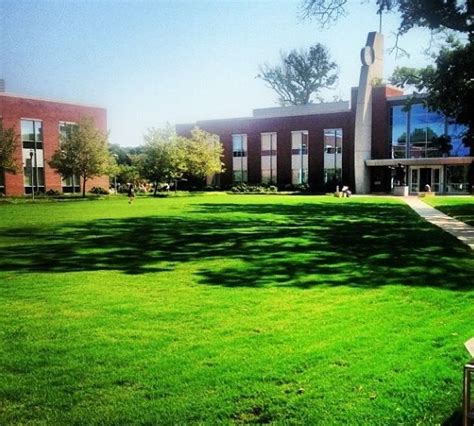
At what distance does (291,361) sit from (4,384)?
2.54 m

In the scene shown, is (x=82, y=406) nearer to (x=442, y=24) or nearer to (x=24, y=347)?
(x=24, y=347)

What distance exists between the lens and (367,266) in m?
9.60

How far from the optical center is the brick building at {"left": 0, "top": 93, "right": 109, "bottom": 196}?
1796 inches

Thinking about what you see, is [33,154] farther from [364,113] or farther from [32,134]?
[364,113]

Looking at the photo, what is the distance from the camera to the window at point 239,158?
60.1 m

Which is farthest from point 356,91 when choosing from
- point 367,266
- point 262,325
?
point 262,325

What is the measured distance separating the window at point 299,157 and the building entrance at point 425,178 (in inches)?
464

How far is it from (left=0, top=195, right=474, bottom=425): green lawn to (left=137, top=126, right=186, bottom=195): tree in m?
36.5

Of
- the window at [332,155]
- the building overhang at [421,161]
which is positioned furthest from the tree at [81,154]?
the building overhang at [421,161]

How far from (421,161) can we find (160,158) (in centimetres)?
2467

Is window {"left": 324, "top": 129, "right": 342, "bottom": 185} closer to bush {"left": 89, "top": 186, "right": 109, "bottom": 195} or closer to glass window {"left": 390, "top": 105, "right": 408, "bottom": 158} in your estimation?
glass window {"left": 390, "top": 105, "right": 408, "bottom": 158}

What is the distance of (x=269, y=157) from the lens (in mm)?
58344

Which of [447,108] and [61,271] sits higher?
[447,108]

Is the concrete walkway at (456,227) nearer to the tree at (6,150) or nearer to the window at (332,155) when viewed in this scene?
the tree at (6,150)
